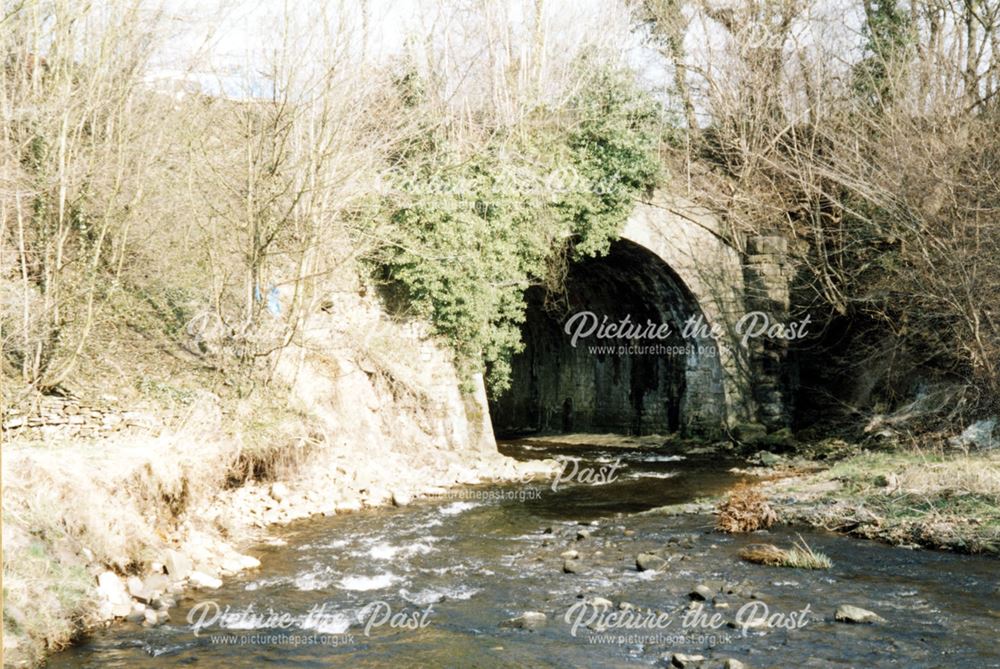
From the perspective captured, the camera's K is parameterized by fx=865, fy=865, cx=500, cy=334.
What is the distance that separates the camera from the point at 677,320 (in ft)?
74.6

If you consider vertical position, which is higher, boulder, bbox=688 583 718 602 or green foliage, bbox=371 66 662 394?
green foliage, bbox=371 66 662 394

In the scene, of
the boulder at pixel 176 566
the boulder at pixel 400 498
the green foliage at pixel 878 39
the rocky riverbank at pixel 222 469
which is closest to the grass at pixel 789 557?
the boulder at pixel 400 498

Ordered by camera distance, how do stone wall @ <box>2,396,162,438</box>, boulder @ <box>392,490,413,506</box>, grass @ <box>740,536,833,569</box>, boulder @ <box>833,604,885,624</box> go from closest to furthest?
boulder @ <box>833,604,885,624</box>, grass @ <box>740,536,833,569</box>, stone wall @ <box>2,396,162,438</box>, boulder @ <box>392,490,413,506</box>

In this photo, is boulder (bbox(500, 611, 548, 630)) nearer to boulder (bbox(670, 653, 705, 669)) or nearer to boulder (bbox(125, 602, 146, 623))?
boulder (bbox(670, 653, 705, 669))

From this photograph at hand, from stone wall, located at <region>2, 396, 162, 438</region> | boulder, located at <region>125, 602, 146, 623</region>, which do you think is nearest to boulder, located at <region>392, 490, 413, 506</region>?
stone wall, located at <region>2, 396, 162, 438</region>

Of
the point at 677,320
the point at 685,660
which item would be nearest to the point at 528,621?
the point at 685,660

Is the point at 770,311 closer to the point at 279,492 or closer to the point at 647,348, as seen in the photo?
the point at 647,348

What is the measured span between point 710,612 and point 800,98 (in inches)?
734

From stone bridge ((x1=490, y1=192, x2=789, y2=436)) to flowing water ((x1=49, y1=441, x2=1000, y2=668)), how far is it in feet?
33.2

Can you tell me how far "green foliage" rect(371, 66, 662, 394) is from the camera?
17.2 m

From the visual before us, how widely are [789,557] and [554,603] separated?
292cm

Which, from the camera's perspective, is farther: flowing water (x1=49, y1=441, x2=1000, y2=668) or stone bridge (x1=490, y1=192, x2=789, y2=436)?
stone bridge (x1=490, y1=192, x2=789, y2=436)

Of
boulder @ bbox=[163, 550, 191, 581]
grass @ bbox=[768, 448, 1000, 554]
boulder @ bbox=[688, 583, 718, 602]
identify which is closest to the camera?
boulder @ bbox=[688, 583, 718, 602]

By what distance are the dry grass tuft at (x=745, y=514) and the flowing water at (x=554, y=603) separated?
12.7 inches
